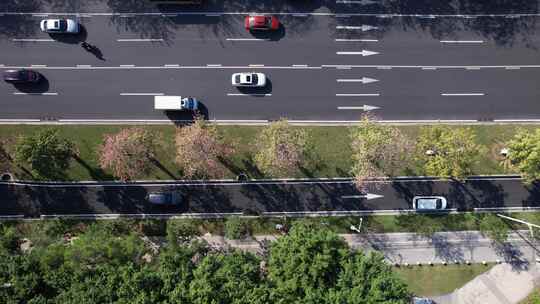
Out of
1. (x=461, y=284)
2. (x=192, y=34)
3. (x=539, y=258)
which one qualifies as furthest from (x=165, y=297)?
(x=539, y=258)

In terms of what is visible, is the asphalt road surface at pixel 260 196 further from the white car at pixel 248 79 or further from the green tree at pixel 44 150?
the white car at pixel 248 79

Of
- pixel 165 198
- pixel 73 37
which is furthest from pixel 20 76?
pixel 165 198

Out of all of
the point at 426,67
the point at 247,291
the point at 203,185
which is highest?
the point at 426,67

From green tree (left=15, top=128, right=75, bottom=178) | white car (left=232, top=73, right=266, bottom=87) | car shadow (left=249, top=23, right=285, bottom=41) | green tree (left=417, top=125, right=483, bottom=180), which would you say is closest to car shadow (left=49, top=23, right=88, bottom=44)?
green tree (left=15, top=128, right=75, bottom=178)

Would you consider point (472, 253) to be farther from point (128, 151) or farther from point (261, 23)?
point (128, 151)

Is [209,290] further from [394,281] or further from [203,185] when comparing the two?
[394,281]

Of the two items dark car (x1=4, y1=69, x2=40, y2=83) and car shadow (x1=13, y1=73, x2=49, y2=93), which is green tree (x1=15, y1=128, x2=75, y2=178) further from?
dark car (x1=4, y1=69, x2=40, y2=83)

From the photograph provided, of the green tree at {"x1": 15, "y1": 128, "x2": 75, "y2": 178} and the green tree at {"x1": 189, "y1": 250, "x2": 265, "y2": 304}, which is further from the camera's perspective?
the green tree at {"x1": 15, "y1": 128, "x2": 75, "y2": 178}
